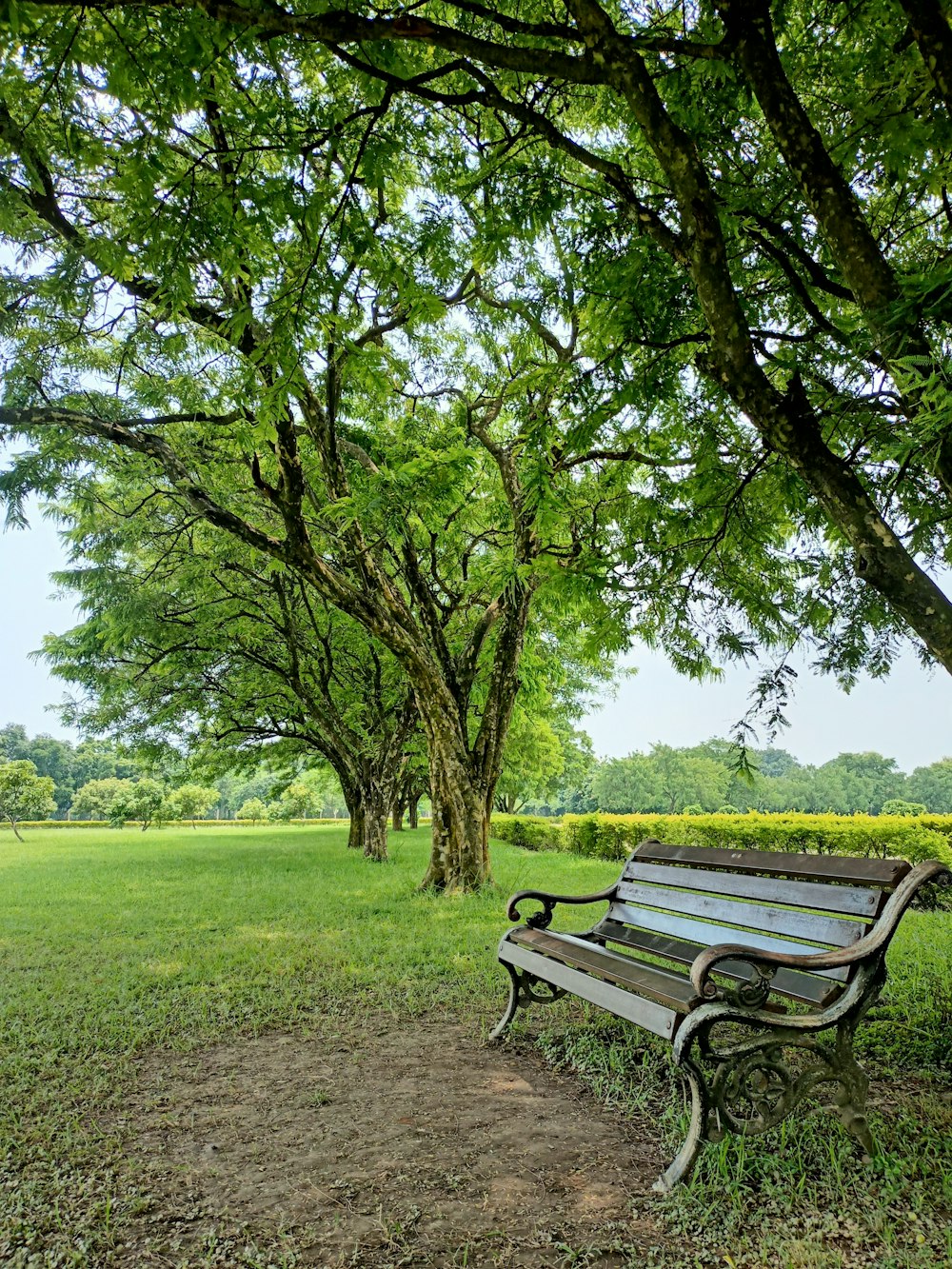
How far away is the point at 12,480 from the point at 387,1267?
7.31 meters

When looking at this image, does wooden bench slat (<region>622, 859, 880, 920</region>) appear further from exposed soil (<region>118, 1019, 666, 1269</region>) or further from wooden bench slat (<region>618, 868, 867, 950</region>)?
exposed soil (<region>118, 1019, 666, 1269</region>)

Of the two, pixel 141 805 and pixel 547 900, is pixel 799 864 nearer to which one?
pixel 547 900

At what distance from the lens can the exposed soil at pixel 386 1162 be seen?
222 centimetres

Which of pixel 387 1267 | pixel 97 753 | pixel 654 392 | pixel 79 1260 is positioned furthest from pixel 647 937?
pixel 97 753

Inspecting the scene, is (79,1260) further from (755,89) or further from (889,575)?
(755,89)

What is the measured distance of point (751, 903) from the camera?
3357 mm

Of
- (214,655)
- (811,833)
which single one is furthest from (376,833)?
(811,833)

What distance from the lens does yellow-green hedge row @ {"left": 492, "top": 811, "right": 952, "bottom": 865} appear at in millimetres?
10305

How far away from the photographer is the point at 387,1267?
6.93ft

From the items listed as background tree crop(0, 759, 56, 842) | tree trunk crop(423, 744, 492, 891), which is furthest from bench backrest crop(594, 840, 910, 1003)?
background tree crop(0, 759, 56, 842)

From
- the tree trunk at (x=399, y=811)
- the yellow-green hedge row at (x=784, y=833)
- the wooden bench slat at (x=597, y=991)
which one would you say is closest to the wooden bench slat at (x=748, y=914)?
the wooden bench slat at (x=597, y=991)

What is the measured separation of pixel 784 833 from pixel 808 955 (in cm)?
1007

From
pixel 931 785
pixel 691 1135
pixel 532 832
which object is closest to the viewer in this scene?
pixel 691 1135

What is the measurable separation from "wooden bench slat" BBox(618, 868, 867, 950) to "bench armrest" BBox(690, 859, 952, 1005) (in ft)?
Result: 0.42
